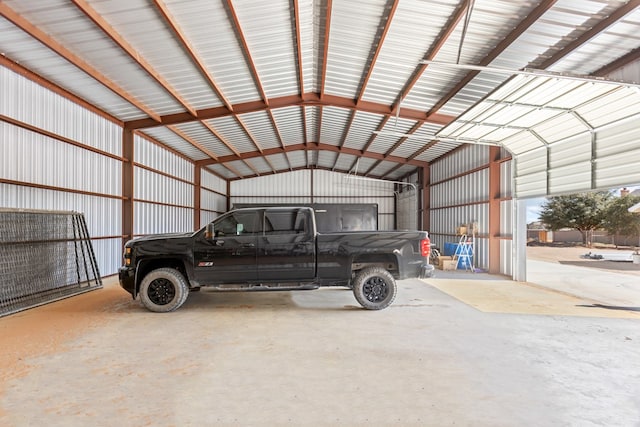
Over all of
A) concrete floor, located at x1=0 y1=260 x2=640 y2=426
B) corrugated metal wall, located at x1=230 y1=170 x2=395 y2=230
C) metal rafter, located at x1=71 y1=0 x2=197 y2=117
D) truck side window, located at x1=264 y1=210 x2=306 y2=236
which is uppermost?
metal rafter, located at x1=71 y1=0 x2=197 y2=117

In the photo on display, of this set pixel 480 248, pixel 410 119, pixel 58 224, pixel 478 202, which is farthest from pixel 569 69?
pixel 58 224

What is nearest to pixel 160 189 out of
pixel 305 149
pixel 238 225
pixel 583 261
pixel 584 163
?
pixel 305 149

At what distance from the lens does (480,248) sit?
13.2 metres

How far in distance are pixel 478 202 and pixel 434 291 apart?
5773 mm

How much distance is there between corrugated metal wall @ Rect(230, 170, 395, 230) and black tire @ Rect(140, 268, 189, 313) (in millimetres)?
16628

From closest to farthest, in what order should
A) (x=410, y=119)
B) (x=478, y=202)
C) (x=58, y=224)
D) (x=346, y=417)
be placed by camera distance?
(x=346, y=417), (x=58, y=224), (x=410, y=119), (x=478, y=202)

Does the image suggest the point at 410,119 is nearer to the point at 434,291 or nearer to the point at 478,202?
the point at 478,202

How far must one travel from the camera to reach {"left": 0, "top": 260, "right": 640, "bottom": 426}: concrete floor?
3.07m

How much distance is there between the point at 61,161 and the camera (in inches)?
346

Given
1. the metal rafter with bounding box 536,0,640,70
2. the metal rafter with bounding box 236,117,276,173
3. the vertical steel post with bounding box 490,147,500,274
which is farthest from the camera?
the metal rafter with bounding box 236,117,276,173

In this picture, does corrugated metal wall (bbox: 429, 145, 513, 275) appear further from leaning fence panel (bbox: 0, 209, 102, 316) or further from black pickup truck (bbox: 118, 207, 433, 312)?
leaning fence panel (bbox: 0, 209, 102, 316)

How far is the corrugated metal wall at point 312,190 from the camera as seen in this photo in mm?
23234

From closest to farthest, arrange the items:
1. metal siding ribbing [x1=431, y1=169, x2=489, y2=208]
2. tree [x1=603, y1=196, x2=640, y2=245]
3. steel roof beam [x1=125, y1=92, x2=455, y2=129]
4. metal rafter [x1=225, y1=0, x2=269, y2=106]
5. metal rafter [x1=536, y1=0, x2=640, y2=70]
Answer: metal rafter [x1=536, y1=0, x2=640, y2=70], metal rafter [x1=225, y1=0, x2=269, y2=106], steel roof beam [x1=125, y1=92, x2=455, y2=129], metal siding ribbing [x1=431, y1=169, x2=489, y2=208], tree [x1=603, y1=196, x2=640, y2=245]

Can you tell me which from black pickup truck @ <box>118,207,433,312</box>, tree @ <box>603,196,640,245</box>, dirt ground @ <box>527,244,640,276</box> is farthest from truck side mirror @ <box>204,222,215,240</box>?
tree @ <box>603,196,640,245</box>
